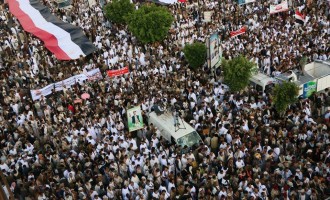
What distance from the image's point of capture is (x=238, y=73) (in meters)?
16.1

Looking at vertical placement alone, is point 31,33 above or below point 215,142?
above

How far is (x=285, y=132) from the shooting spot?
45.6ft

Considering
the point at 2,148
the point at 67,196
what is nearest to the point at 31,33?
the point at 2,148

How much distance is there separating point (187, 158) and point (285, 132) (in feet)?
10.9

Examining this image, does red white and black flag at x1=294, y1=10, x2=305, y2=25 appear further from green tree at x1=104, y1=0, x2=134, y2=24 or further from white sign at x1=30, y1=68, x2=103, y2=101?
white sign at x1=30, y1=68, x2=103, y2=101

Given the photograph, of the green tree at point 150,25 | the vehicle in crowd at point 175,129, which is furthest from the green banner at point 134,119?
the green tree at point 150,25

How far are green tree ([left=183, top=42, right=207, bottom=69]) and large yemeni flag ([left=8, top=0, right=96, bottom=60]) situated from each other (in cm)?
463

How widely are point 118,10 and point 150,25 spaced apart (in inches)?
121

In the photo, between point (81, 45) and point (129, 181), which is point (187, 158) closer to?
point (129, 181)

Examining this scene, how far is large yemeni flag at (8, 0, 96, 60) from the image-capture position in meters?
20.0

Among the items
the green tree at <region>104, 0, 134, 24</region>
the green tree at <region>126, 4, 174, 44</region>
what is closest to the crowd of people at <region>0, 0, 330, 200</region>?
the green tree at <region>126, 4, 174, 44</region>

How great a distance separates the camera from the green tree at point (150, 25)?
808 inches

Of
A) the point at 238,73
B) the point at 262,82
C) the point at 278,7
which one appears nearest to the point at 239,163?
the point at 238,73

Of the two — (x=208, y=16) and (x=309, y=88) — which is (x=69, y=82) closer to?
(x=208, y=16)
